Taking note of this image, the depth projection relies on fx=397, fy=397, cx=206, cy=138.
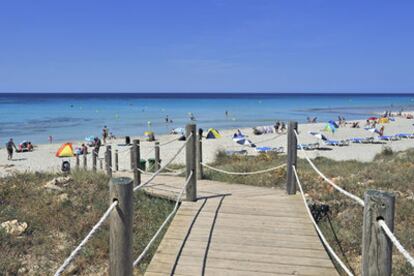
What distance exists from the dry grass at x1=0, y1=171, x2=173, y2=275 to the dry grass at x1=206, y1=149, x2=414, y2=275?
263cm

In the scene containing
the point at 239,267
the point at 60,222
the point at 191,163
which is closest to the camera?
the point at 239,267

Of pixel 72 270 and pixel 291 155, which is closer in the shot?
pixel 72 270

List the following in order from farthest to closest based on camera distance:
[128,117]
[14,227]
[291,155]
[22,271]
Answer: [128,117] < [291,155] < [14,227] < [22,271]

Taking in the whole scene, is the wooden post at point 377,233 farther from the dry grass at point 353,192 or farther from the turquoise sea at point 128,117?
the turquoise sea at point 128,117

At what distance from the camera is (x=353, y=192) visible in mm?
8039

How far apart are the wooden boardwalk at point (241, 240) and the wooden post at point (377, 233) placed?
159cm

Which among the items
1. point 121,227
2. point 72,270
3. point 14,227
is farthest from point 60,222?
point 121,227

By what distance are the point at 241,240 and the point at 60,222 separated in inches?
132

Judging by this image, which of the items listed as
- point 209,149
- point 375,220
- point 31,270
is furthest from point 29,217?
point 209,149

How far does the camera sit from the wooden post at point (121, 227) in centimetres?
292

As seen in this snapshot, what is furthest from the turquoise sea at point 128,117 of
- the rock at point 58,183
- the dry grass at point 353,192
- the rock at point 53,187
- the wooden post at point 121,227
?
the wooden post at point 121,227

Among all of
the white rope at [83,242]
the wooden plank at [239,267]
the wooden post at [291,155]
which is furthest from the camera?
the wooden post at [291,155]

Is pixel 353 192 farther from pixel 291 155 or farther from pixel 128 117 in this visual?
pixel 128 117

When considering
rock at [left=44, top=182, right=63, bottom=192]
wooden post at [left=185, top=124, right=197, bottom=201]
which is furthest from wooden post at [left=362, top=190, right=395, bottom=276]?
rock at [left=44, top=182, right=63, bottom=192]
